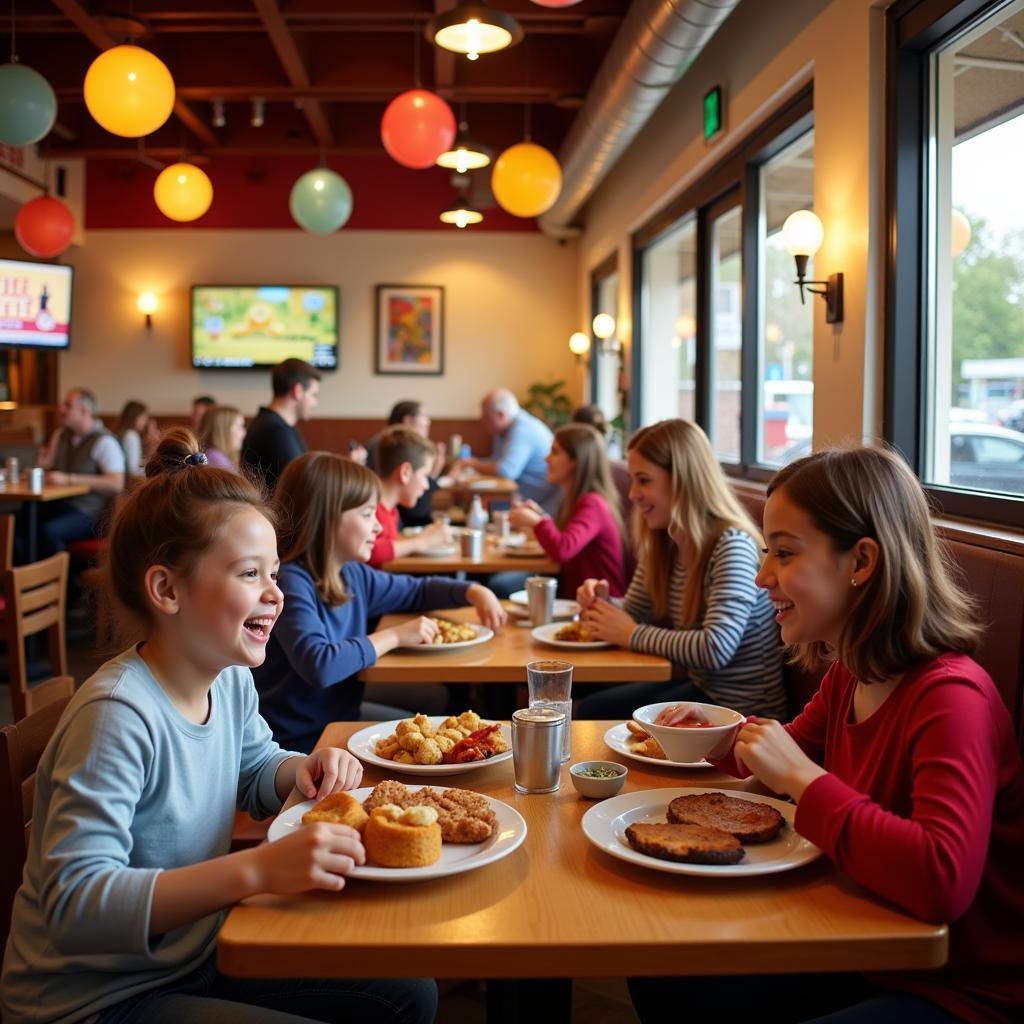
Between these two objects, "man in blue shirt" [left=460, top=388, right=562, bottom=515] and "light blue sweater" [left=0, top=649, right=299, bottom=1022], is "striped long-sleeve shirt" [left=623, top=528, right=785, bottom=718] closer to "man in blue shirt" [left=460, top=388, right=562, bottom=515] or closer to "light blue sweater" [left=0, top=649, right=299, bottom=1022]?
"light blue sweater" [left=0, top=649, right=299, bottom=1022]

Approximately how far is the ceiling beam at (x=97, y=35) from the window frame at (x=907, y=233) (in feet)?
15.2

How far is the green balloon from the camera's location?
22.3 ft

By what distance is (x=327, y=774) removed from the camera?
5.29ft

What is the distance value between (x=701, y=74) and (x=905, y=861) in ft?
15.7

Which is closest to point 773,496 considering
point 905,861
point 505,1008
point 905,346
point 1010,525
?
point 905,861

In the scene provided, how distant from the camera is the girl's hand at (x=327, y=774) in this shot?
160 cm

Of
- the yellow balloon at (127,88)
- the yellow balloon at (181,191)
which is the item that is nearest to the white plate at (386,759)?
the yellow balloon at (127,88)

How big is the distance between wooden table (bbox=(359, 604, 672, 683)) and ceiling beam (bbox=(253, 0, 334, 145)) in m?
4.56

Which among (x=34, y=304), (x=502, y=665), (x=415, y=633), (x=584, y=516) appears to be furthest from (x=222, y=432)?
(x=502, y=665)

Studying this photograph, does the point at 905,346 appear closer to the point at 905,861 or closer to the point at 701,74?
the point at 905,861

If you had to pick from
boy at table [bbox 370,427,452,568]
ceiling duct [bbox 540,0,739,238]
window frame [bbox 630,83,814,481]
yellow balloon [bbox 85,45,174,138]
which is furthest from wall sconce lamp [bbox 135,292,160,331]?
boy at table [bbox 370,427,452,568]

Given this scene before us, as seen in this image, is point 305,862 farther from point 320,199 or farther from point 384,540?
point 320,199

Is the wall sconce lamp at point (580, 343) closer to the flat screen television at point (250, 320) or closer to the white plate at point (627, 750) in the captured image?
the flat screen television at point (250, 320)

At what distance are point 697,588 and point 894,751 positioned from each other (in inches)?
56.2
